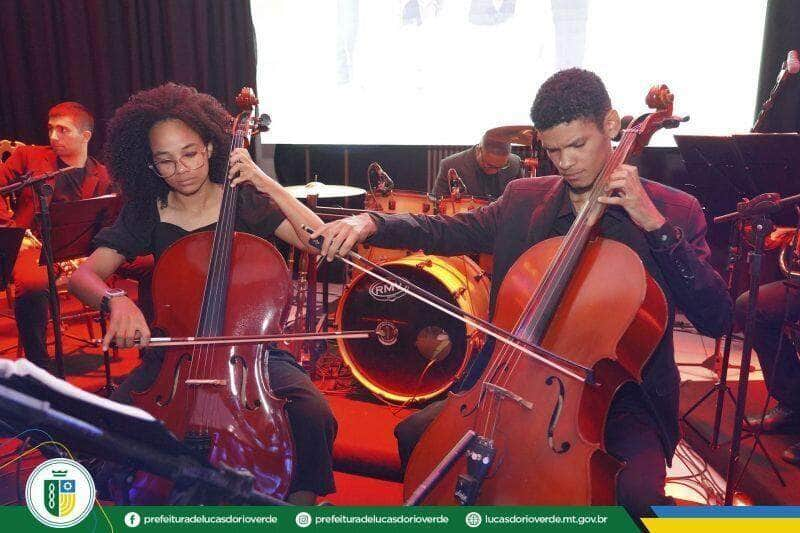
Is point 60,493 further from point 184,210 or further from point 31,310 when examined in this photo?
point 31,310

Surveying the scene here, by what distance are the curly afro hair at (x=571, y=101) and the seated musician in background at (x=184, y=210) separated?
752mm

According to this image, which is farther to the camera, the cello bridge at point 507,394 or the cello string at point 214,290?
the cello string at point 214,290

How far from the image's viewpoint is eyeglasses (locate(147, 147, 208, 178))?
6.33 feet

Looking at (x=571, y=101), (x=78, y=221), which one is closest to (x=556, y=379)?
(x=571, y=101)

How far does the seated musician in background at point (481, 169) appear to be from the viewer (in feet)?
12.7

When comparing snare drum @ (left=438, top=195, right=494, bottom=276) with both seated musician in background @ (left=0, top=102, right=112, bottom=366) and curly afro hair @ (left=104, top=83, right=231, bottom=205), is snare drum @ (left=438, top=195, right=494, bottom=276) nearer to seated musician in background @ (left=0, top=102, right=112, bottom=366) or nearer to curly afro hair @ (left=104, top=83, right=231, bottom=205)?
curly afro hair @ (left=104, top=83, right=231, bottom=205)

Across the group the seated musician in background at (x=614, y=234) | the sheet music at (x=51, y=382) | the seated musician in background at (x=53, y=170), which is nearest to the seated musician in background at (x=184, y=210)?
the seated musician in background at (x=614, y=234)

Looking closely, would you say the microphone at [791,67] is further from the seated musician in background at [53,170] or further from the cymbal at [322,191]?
the seated musician in background at [53,170]

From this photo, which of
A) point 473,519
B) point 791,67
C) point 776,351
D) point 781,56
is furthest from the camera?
point 781,56

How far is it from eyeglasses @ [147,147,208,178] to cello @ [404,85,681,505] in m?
1.10

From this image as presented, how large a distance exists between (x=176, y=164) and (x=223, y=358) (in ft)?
2.36

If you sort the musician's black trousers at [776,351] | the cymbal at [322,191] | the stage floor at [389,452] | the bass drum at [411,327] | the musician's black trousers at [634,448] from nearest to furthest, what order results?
1. the musician's black trousers at [634,448]
2. the stage floor at [389,452]
3. the musician's black trousers at [776,351]
4. the bass drum at [411,327]
5. the cymbal at [322,191]

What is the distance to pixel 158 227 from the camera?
2031 mm

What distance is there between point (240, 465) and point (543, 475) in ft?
2.46
